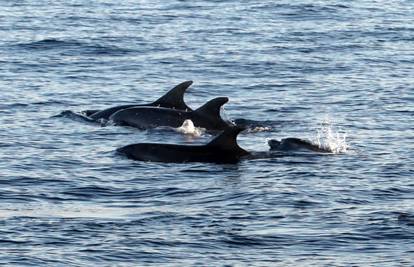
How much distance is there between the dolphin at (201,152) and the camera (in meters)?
23.6

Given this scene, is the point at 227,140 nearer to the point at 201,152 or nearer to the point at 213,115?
the point at 201,152

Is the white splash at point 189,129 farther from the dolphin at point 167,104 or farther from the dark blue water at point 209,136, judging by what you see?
the dolphin at point 167,104

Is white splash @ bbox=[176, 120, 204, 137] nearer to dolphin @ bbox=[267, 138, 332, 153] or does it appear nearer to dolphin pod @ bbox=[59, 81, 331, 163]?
dolphin pod @ bbox=[59, 81, 331, 163]

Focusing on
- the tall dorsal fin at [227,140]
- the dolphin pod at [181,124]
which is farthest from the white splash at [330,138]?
the tall dorsal fin at [227,140]

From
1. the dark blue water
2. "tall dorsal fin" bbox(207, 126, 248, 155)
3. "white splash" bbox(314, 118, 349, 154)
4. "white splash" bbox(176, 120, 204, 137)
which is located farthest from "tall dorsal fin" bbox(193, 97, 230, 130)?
"tall dorsal fin" bbox(207, 126, 248, 155)

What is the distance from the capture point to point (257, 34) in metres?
41.1

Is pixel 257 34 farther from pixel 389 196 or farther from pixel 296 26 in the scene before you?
pixel 389 196

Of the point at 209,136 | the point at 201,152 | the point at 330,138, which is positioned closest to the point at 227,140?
the point at 201,152

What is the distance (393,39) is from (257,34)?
385 centimetres

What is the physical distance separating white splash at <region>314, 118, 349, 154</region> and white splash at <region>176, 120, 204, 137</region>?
2201mm

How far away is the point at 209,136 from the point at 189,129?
513mm

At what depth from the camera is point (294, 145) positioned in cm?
2488

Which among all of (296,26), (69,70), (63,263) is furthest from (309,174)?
(296,26)

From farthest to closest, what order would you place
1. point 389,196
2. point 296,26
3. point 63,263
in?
point 296,26, point 389,196, point 63,263
